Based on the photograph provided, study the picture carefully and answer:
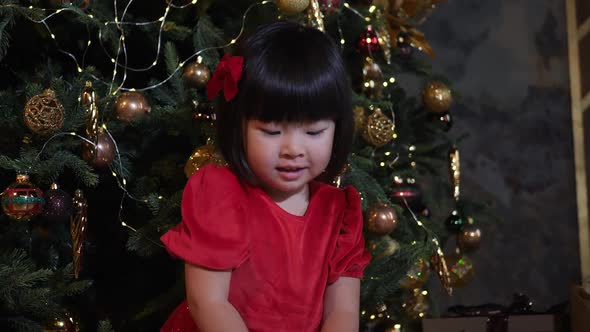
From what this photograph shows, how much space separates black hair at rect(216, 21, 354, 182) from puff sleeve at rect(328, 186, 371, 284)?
152 millimetres

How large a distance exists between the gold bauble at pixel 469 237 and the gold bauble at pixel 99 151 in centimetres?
114

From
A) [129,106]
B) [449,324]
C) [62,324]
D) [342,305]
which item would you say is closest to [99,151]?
[129,106]

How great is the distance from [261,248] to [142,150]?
2.12 ft

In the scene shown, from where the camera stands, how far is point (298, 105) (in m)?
A: 1.23

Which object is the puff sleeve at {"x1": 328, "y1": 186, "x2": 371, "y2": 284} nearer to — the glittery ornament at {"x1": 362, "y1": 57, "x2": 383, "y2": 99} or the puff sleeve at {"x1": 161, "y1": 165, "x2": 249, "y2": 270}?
the puff sleeve at {"x1": 161, "y1": 165, "x2": 249, "y2": 270}

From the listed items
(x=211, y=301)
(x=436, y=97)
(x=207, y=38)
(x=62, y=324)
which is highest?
(x=207, y=38)

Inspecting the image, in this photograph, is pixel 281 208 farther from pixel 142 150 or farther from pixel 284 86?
pixel 142 150

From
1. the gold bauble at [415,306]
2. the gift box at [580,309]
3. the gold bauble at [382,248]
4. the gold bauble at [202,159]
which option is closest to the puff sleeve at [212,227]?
the gold bauble at [202,159]

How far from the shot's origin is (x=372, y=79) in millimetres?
2021

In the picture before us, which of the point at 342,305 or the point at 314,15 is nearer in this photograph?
the point at 342,305

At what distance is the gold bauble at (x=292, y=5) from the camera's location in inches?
66.4

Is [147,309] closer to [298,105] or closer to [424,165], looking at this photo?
[298,105]

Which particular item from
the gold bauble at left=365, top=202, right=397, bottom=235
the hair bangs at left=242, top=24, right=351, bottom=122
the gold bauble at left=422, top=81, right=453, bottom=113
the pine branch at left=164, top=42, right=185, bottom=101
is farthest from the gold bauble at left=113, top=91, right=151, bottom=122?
the gold bauble at left=422, top=81, right=453, bottom=113

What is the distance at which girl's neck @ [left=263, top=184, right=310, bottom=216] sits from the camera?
137 centimetres
